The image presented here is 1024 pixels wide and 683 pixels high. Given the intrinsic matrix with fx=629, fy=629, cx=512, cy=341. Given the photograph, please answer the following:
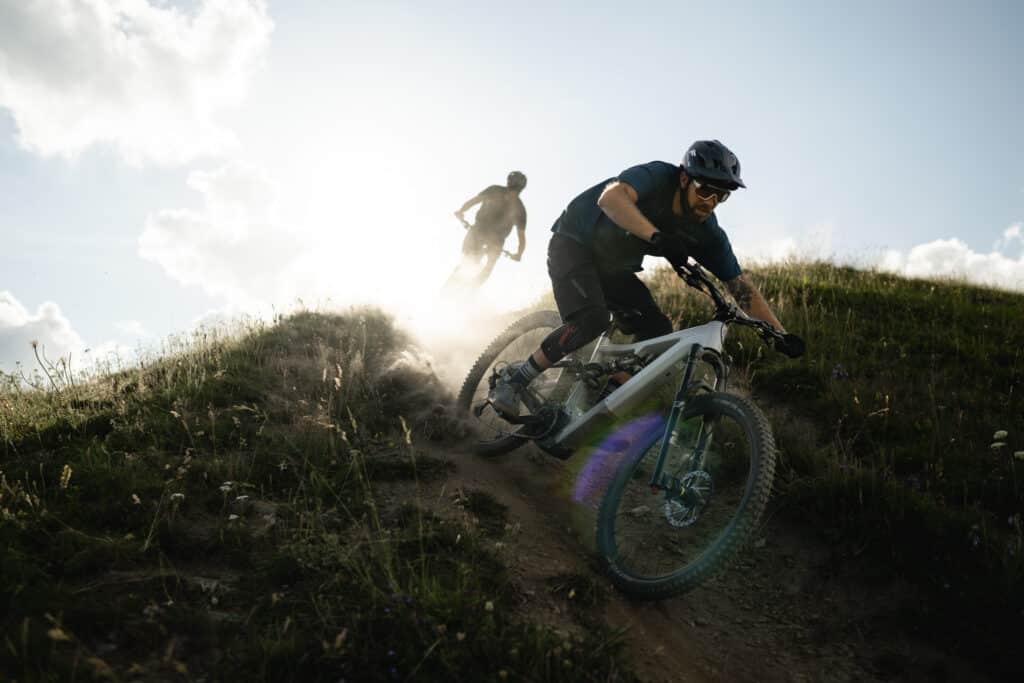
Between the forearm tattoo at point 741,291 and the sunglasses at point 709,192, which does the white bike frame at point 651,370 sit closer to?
the forearm tattoo at point 741,291

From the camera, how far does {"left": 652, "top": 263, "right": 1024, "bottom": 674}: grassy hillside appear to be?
377 cm

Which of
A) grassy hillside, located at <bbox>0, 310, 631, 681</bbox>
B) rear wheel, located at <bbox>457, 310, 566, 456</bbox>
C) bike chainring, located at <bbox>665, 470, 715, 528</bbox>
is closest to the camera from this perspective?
grassy hillside, located at <bbox>0, 310, 631, 681</bbox>

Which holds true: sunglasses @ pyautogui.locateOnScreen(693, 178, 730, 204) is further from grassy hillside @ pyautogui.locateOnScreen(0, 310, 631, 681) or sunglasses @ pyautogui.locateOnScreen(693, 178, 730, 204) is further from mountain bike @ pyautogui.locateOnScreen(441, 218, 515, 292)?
mountain bike @ pyautogui.locateOnScreen(441, 218, 515, 292)

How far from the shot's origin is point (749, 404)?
3.80 metres

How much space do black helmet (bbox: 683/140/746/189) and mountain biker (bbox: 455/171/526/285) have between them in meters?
7.74

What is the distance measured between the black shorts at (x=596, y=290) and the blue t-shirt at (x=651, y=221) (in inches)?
3.6

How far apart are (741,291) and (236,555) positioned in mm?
3973

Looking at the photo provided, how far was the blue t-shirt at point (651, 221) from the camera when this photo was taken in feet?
15.5

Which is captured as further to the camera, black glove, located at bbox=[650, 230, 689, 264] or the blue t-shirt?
the blue t-shirt

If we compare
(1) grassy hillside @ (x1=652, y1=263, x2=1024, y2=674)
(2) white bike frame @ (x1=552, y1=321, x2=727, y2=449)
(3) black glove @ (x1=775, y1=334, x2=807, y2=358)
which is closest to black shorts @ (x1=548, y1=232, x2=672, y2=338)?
(2) white bike frame @ (x1=552, y1=321, x2=727, y2=449)

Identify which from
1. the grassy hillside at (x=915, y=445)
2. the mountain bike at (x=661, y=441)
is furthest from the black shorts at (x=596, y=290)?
the grassy hillside at (x=915, y=445)

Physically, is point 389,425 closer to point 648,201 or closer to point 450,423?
point 450,423

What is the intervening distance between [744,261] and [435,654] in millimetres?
11571

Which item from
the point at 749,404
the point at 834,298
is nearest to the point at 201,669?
the point at 749,404
